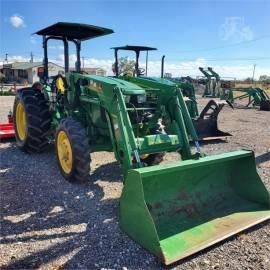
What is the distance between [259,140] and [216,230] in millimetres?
5998

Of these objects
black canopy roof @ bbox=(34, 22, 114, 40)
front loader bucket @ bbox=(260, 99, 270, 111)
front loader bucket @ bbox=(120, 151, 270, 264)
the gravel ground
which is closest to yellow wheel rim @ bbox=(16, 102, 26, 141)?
the gravel ground

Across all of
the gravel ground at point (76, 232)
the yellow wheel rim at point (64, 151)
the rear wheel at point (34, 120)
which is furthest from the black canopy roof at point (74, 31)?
the gravel ground at point (76, 232)

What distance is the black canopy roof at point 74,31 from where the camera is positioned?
5.87m

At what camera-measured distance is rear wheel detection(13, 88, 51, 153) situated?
6336 millimetres

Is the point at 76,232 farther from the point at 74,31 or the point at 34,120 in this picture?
the point at 74,31

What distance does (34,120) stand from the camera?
6316mm

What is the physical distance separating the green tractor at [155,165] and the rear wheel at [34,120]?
0.06ft

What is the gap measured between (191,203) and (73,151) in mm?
1752

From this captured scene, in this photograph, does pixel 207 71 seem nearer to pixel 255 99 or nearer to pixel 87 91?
pixel 255 99

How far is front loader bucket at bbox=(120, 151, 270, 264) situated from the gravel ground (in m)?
0.13

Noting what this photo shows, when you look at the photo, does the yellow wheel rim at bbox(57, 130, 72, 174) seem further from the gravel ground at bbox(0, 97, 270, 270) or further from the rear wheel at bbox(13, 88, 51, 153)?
the rear wheel at bbox(13, 88, 51, 153)

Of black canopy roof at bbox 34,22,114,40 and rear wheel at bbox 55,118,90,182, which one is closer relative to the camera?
rear wheel at bbox 55,118,90,182

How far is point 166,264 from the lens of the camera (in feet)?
9.81

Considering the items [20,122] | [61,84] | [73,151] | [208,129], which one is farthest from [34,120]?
[208,129]
